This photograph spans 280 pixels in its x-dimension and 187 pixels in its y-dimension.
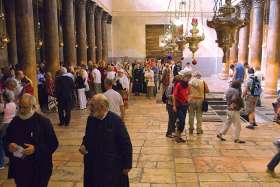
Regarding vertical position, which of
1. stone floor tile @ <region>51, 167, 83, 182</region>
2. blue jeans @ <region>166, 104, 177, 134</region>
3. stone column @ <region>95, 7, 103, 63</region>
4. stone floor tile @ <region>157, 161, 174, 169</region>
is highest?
stone column @ <region>95, 7, 103, 63</region>

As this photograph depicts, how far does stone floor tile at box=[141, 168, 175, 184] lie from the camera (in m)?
5.78

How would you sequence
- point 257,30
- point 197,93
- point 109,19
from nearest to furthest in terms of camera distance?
point 197,93
point 257,30
point 109,19

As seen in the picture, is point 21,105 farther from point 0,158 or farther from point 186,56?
point 186,56

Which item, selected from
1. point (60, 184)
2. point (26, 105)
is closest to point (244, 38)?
point (60, 184)

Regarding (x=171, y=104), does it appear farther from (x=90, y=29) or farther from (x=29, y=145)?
(x=90, y=29)

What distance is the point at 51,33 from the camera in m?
13.6

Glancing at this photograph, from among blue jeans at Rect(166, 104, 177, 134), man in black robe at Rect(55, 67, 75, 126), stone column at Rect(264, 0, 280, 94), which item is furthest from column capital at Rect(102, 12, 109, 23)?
blue jeans at Rect(166, 104, 177, 134)

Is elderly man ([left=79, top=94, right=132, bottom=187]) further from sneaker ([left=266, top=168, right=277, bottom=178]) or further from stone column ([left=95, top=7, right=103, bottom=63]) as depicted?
stone column ([left=95, top=7, right=103, bottom=63])

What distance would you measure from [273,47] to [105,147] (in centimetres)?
1297

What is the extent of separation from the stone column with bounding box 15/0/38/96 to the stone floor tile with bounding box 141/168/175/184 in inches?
225

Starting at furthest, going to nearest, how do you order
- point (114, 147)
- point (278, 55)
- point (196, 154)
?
point (278, 55) < point (196, 154) < point (114, 147)

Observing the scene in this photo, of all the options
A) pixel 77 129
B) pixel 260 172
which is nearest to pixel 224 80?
pixel 77 129

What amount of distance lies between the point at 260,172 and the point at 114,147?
3.49m

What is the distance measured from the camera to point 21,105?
148 inches
